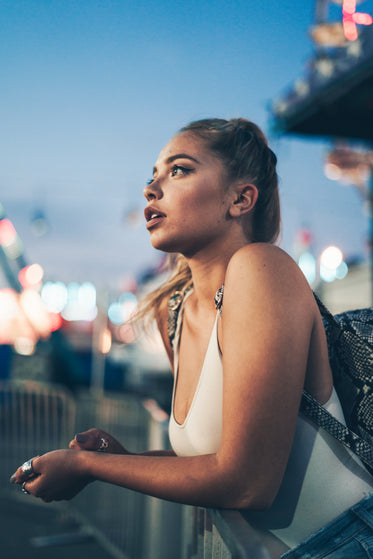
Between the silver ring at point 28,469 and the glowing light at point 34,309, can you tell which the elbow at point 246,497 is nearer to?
the silver ring at point 28,469

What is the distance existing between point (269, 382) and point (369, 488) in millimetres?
441

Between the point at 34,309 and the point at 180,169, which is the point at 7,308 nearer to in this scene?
the point at 34,309

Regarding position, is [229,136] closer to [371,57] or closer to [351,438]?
[351,438]

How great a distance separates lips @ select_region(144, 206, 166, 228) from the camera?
1.57 meters

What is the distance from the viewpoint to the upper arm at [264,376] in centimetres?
110

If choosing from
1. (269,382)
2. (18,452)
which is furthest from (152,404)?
(18,452)

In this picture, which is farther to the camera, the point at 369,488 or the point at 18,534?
the point at 18,534

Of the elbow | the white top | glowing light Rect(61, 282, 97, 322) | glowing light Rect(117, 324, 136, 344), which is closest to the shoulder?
the white top

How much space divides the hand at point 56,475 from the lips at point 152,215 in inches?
28.6

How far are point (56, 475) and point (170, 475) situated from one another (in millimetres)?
327

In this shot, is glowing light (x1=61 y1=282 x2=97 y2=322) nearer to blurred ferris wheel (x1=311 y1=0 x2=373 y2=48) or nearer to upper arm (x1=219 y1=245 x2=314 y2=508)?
blurred ferris wheel (x1=311 y1=0 x2=373 y2=48)

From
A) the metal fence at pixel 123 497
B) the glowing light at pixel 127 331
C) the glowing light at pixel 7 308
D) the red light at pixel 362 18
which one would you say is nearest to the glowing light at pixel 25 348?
the glowing light at pixel 7 308

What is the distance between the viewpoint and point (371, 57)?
337 inches

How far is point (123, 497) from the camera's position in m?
4.48
